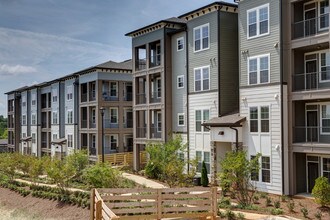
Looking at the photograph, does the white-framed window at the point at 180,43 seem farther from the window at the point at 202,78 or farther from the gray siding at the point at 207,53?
the window at the point at 202,78

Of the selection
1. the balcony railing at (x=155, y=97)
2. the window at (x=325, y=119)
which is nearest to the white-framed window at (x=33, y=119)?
the balcony railing at (x=155, y=97)

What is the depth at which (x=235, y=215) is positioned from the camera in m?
17.5

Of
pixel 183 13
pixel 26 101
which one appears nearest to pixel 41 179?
pixel 183 13

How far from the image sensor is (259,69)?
24188 millimetres

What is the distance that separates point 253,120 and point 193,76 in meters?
7.17

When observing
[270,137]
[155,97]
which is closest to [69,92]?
[155,97]

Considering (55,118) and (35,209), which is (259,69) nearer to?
(35,209)

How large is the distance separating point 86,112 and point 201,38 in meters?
22.3

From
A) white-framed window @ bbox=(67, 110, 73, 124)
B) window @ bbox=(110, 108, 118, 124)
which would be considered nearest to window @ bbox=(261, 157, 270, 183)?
window @ bbox=(110, 108, 118, 124)

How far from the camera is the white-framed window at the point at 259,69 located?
23750mm

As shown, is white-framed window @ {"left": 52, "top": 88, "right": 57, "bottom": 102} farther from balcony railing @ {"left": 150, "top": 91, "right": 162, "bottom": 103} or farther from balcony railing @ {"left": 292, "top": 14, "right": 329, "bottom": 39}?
balcony railing @ {"left": 292, "top": 14, "right": 329, "bottom": 39}

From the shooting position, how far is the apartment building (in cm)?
4309

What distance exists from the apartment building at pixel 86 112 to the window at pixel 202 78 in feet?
51.9

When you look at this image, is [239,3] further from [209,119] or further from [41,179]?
[41,179]
